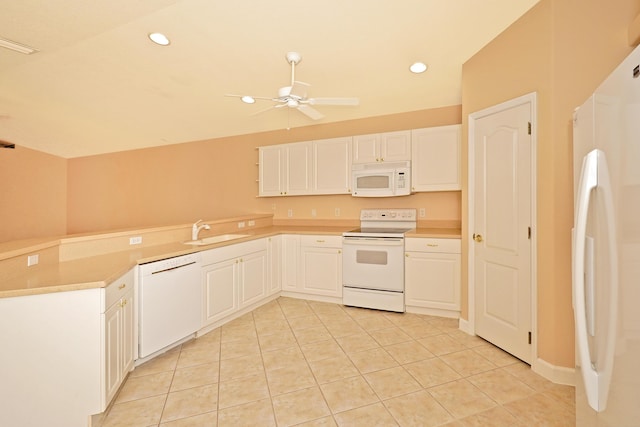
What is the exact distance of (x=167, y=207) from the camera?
19.0 feet

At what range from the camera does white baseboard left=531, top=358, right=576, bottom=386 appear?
206cm

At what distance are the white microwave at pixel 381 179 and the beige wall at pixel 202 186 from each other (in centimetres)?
37

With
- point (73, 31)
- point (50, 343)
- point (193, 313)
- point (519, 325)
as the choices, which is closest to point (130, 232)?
point (193, 313)

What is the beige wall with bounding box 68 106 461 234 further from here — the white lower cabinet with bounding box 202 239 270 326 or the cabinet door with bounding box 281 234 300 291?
the white lower cabinet with bounding box 202 239 270 326

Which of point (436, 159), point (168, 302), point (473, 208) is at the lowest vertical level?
point (168, 302)

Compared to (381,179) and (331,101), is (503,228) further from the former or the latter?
(331,101)

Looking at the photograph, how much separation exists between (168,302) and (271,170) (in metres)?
2.58

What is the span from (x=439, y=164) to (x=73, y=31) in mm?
3726

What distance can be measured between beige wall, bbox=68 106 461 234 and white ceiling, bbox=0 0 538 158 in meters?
0.23

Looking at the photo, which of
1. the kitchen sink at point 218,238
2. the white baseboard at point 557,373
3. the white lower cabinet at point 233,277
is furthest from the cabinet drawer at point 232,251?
the white baseboard at point 557,373

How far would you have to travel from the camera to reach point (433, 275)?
10.7ft

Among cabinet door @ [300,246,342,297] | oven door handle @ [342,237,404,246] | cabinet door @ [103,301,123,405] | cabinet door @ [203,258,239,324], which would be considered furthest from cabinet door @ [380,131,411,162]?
cabinet door @ [103,301,123,405]

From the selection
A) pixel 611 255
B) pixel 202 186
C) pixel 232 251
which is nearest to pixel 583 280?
pixel 611 255

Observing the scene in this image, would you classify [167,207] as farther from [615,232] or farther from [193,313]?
[615,232]
